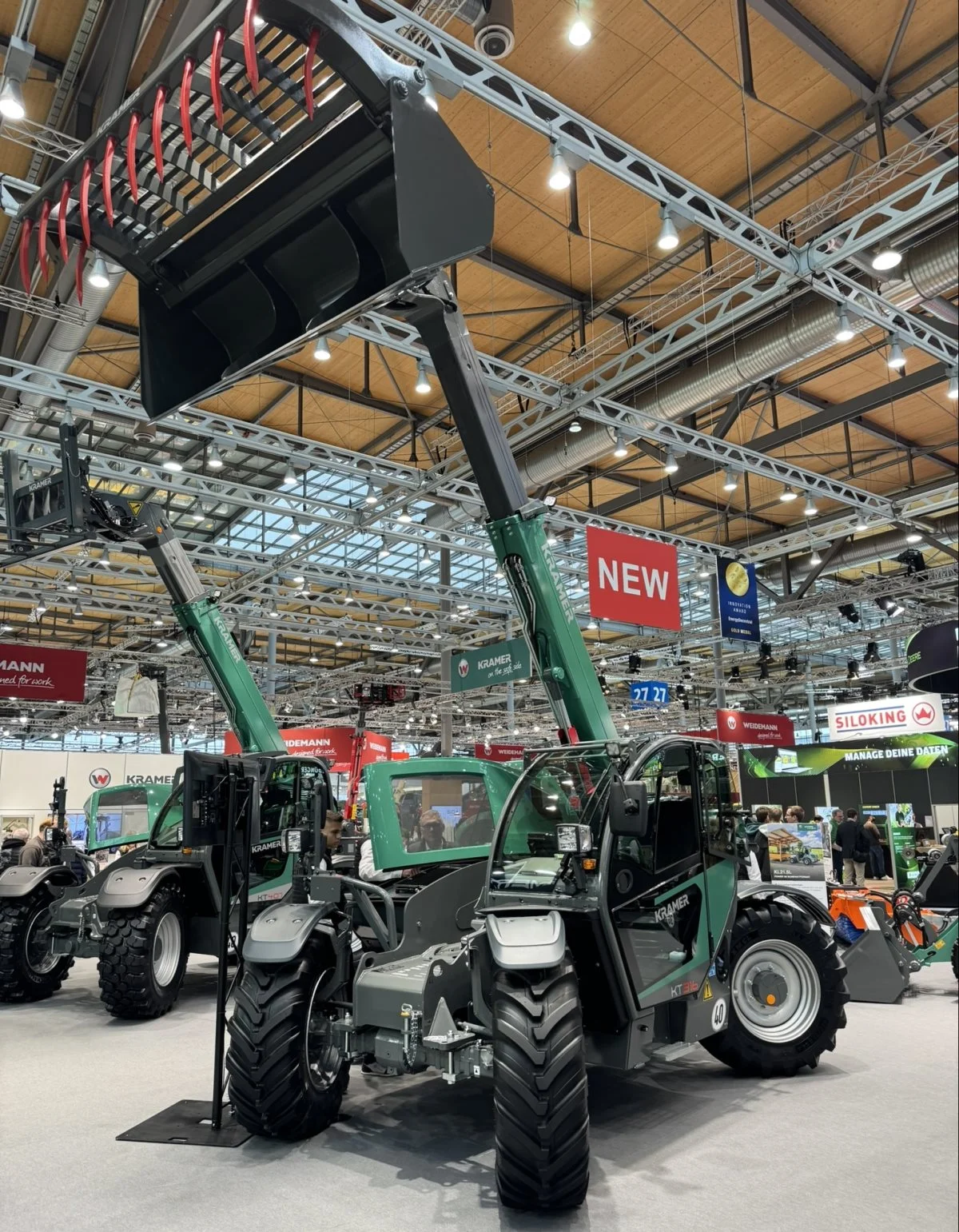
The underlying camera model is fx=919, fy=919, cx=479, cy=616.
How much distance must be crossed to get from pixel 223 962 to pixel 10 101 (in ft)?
18.5

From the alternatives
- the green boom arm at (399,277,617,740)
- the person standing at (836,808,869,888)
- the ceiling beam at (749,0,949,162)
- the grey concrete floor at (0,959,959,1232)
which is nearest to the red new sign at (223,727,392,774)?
the person standing at (836,808,869,888)

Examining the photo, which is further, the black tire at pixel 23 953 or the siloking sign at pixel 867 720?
the siloking sign at pixel 867 720

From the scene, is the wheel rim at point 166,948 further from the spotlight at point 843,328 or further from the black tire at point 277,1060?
the spotlight at point 843,328

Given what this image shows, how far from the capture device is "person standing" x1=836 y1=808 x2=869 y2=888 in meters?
14.7

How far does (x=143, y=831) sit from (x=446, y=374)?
320 inches

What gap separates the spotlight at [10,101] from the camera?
6047mm

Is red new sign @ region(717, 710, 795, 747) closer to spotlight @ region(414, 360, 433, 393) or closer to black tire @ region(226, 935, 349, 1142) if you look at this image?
spotlight @ region(414, 360, 433, 393)

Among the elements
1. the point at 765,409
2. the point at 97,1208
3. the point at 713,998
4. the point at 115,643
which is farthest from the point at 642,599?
the point at 115,643

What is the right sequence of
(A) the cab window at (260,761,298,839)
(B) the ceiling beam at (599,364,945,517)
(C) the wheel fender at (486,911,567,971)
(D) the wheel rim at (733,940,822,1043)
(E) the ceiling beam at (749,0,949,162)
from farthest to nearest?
(B) the ceiling beam at (599,364,945,517), (A) the cab window at (260,761,298,839), (D) the wheel rim at (733,940,822,1043), (C) the wheel fender at (486,911,567,971), (E) the ceiling beam at (749,0,949,162)

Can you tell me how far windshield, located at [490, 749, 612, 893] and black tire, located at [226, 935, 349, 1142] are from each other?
116cm

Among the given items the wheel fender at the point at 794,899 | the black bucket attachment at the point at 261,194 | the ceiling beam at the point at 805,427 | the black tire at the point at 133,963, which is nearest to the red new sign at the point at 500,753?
the ceiling beam at the point at 805,427

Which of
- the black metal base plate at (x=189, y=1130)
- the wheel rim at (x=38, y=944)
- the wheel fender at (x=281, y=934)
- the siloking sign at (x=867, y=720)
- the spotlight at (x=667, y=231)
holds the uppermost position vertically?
the spotlight at (x=667, y=231)

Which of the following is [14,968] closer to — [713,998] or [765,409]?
[713,998]

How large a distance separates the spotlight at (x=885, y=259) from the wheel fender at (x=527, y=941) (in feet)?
16.2
